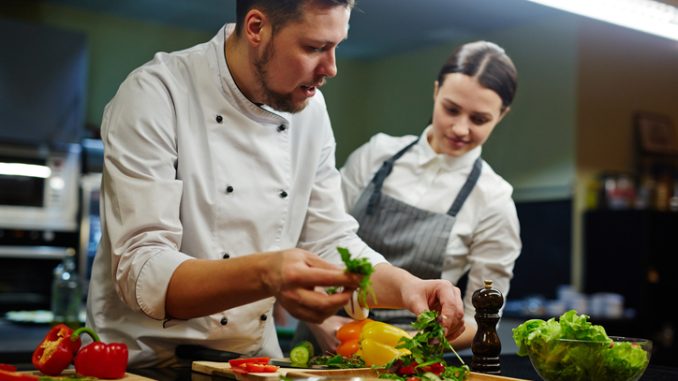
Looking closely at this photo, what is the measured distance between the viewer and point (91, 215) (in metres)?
5.01

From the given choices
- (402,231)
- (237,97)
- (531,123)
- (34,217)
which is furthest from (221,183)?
(531,123)

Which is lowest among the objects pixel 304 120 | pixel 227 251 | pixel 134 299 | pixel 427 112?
pixel 134 299

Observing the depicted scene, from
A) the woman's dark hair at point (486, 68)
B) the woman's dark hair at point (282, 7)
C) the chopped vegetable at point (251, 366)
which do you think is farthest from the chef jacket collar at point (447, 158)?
the chopped vegetable at point (251, 366)

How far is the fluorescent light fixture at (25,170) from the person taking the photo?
4822 mm

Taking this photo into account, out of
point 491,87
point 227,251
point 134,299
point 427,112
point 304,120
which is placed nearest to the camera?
point 134,299

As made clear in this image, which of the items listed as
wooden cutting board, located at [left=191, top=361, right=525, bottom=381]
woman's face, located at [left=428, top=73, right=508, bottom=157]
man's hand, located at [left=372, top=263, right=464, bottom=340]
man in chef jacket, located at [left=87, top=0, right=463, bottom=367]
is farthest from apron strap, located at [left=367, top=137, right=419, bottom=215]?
wooden cutting board, located at [left=191, top=361, right=525, bottom=381]

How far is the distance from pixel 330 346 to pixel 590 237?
3959 millimetres

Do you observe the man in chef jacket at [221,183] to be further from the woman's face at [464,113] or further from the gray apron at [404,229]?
the woman's face at [464,113]

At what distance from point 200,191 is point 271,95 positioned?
0.25m

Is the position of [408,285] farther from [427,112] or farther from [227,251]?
A: [427,112]

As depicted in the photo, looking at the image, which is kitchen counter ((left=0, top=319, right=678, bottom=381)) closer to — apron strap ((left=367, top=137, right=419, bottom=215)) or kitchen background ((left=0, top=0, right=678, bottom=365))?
apron strap ((left=367, top=137, right=419, bottom=215))

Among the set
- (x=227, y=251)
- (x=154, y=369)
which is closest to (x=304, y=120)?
(x=227, y=251)

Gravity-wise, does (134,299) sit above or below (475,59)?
below

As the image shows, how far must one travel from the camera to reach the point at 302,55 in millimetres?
1703
